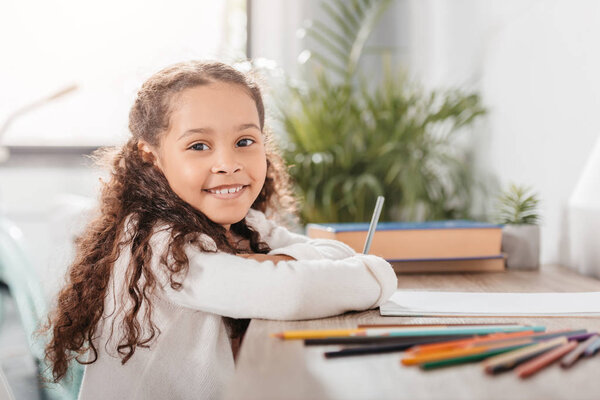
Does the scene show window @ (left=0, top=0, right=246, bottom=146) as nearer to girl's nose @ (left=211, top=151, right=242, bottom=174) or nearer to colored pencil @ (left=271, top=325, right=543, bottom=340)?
girl's nose @ (left=211, top=151, right=242, bottom=174)

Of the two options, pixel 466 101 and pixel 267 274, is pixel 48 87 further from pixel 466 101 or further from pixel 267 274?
pixel 267 274

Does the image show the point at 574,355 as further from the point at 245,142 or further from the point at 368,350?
the point at 245,142

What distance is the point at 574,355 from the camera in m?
0.45

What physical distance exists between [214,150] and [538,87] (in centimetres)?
86

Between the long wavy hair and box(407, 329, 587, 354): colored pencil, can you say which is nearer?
box(407, 329, 587, 354): colored pencil

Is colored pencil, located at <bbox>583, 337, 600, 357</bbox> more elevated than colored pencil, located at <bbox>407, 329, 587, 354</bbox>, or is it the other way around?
colored pencil, located at <bbox>407, 329, 587, 354</bbox>

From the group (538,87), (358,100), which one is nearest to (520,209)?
(538,87)

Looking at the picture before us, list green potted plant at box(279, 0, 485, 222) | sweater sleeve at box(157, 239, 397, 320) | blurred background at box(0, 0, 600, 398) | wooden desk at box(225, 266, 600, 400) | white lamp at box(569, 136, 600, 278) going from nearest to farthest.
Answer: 1. wooden desk at box(225, 266, 600, 400)
2. sweater sleeve at box(157, 239, 397, 320)
3. white lamp at box(569, 136, 600, 278)
4. blurred background at box(0, 0, 600, 398)
5. green potted plant at box(279, 0, 485, 222)

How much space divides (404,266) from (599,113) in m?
0.42

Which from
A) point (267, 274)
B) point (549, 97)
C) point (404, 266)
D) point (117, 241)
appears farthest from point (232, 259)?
point (549, 97)

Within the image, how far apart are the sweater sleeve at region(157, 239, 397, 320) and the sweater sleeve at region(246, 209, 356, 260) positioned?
7cm

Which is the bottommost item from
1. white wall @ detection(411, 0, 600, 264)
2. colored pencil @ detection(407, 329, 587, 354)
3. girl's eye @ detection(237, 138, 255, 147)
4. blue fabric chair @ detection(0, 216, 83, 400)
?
blue fabric chair @ detection(0, 216, 83, 400)

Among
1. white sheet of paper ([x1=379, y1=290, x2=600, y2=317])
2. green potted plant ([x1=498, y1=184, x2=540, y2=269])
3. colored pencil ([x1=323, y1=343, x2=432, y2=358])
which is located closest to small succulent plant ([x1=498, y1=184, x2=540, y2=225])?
green potted plant ([x1=498, y1=184, x2=540, y2=269])

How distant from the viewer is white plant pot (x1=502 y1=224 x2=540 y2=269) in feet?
3.51
